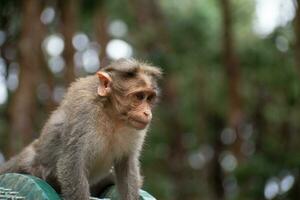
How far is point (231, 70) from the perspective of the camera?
74.8ft

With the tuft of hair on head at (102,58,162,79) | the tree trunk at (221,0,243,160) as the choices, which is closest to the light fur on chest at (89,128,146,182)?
the tuft of hair on head at (102,58,162,79)

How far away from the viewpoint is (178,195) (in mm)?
25500

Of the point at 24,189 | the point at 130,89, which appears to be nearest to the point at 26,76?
the point at 130,89

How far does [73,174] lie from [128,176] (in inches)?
32.0

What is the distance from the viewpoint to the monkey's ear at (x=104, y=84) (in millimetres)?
7230

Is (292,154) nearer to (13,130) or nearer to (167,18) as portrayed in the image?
(13,130)

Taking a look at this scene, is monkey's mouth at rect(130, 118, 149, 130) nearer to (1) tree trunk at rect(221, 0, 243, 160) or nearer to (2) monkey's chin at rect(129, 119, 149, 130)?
(2) monkey's chin at rect(129, 119, 149, 130)

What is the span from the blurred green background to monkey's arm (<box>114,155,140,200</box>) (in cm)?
694

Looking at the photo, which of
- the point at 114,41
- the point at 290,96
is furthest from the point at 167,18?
the point at 290,96

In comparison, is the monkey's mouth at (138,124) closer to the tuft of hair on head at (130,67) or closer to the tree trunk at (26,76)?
the tuft of hair on head at (130,67)

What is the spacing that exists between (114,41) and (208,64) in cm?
371

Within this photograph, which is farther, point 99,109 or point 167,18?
point 167,18

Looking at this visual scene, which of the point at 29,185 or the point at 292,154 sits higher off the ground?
the point at 29,185

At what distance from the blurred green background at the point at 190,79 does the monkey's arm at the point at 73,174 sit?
7346mm
